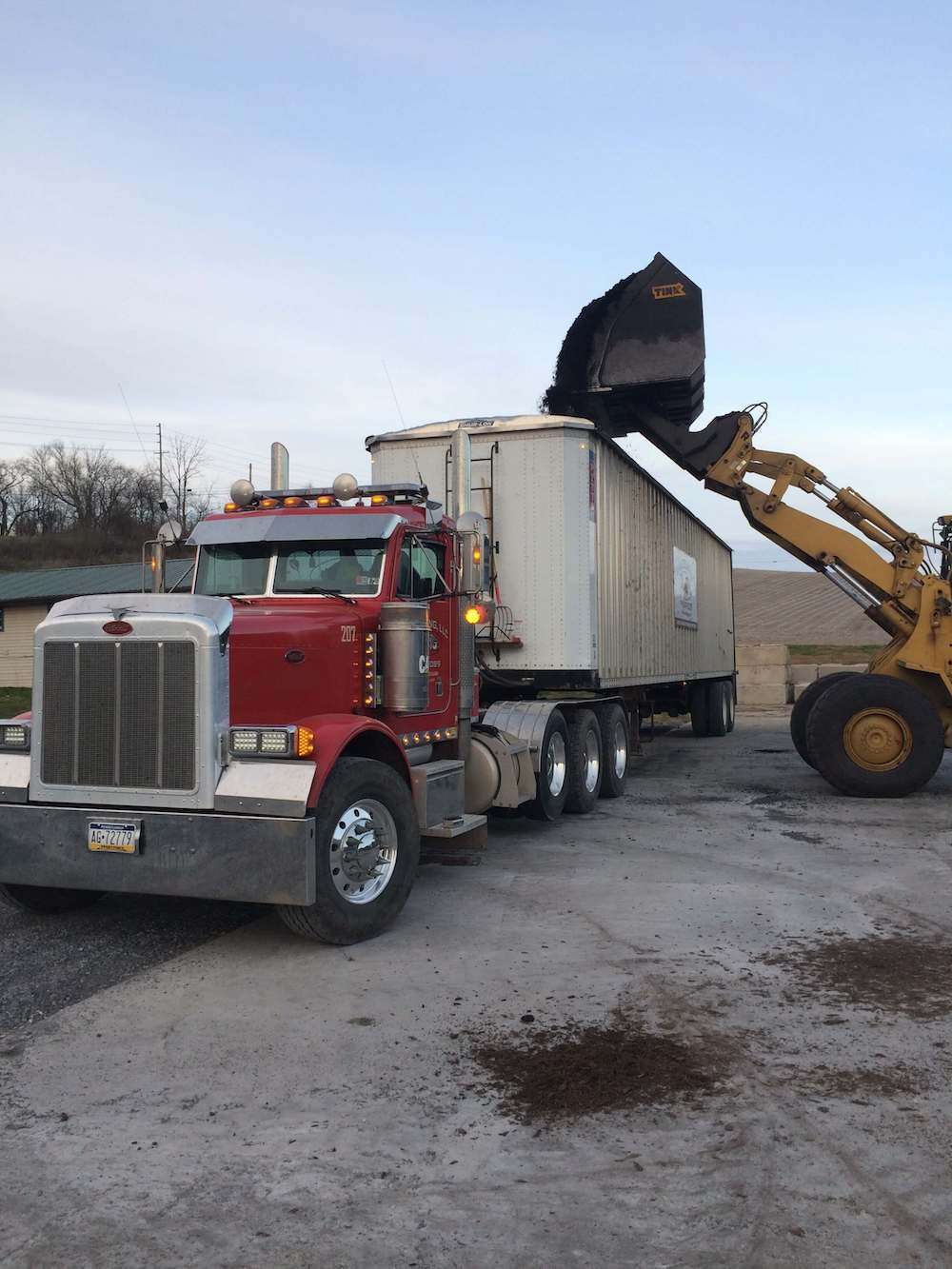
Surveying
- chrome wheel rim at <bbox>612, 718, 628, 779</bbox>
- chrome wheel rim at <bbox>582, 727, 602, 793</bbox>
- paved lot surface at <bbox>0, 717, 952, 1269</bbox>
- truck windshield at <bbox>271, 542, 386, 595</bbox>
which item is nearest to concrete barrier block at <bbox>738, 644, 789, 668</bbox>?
chrome wheel rim at <bbox>612, 718, 628, 779</bbox>

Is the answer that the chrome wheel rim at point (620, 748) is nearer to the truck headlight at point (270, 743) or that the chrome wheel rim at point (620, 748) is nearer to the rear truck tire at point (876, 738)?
the rear truck tire at point (876, 738)

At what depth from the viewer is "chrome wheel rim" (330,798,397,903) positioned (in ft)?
20.0

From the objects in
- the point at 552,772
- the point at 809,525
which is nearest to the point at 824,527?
the point at 809,525

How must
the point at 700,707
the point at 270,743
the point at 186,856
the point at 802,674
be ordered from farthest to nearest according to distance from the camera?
the point at 802,674 < the point at 700,707 < the point at 270,743 < the point at 186,856

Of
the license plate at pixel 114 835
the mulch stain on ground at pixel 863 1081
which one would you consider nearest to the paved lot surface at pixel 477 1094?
the mulch stain on ground at pixel 863 1081

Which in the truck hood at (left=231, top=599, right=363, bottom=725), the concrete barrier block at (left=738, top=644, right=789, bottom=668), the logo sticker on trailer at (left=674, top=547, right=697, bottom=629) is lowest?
the truck hood at (left=231, top=599, right=363, bottom=725)

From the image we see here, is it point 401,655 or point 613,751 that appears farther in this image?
point 613,751

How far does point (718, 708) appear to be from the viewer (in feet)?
67.6

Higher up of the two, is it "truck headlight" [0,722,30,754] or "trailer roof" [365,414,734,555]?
"trailer roof" [365,414,734,555]

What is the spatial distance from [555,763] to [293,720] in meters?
4.34

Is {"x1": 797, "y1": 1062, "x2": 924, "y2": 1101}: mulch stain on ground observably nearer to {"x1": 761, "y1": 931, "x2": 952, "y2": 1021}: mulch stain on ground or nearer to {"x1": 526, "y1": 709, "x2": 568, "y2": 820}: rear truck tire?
{"x1": 761, "y1": 931, "x2": 952, "y2": 1021}: mulch stain on ground

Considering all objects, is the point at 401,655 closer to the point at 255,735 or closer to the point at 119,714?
the point at 255,735

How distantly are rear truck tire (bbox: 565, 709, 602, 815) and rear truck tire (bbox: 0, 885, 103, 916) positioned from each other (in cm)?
542

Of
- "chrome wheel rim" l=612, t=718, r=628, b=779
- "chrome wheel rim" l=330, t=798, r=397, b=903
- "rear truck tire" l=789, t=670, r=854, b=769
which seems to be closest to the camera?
"chrome wheel rim" l=330, t=798, r=397, b=903
